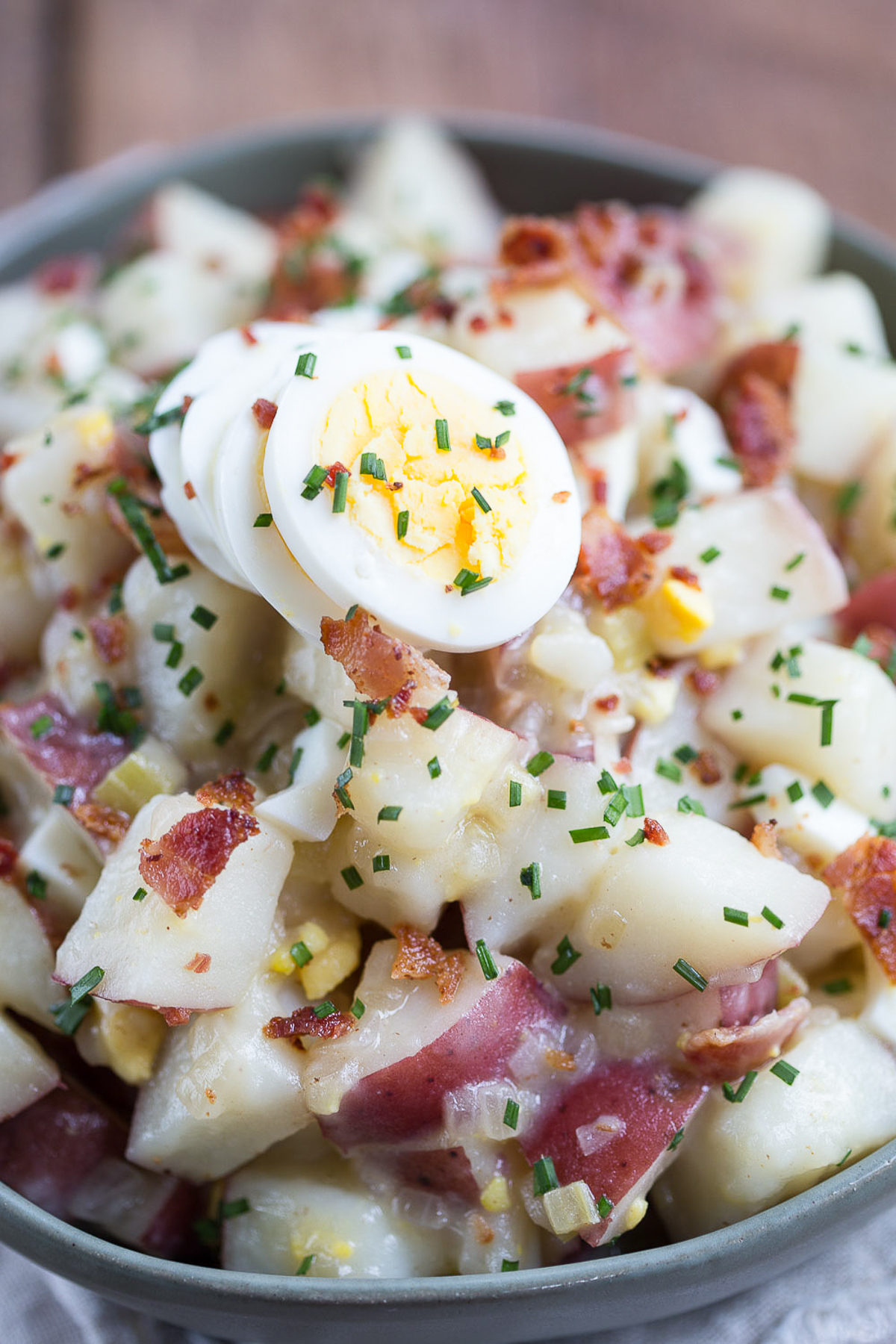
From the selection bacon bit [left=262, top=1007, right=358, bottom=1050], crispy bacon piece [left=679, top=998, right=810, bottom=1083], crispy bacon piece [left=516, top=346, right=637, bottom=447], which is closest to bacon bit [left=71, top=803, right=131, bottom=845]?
bacon bit [left=262, top=1007, right=358, bottom=1050]

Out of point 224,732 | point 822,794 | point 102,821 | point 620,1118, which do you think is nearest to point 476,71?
point 224,732

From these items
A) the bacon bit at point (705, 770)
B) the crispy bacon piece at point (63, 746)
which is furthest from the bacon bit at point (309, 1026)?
the bacon bit at point (705, 770)

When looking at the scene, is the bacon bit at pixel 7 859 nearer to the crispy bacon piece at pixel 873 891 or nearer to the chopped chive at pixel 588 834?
the chopped chive at pixel 588 834

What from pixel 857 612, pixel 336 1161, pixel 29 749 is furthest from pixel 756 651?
pixel 29 749

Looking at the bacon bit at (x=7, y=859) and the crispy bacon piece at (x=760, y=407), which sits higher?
the crispy bacon piece at (x=760, y=407)

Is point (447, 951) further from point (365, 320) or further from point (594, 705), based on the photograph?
point (365, 320)
